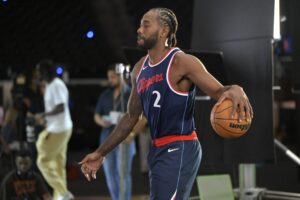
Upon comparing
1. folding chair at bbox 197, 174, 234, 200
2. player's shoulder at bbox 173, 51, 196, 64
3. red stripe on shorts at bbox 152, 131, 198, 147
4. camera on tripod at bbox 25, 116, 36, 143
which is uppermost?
player's shoulder at bbox 173, 51, 196, 64

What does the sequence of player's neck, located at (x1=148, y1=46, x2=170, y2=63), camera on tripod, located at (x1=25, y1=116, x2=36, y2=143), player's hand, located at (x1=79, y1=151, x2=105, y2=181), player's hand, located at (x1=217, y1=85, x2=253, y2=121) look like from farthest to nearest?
1. camera on tripod, located at (x1=25, y1=116, x2=36, y2=143)
2. player's hand, located at (x1=79, y1=151, x2=105, y2=181)
3. player's neck, located at (x1=148, y1=46, x2=170, y2=63)
4. player's hand, located at (x1=217, y1=85, x2=253, y2=121)

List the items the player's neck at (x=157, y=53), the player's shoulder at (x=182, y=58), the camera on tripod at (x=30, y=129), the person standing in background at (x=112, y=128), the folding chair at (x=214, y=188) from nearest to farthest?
the player's shoulder at (x=182, y=58)
the player's neck at (x=157, y=53)
the folding chair at (x=214, y=188)
the person standing in background at (x=112, y=128)
the camera on tripod at (x=30, y=129)

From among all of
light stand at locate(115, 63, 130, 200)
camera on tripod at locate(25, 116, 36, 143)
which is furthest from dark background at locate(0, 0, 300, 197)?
camera on tripod at locate(25, 116, 36, 143)

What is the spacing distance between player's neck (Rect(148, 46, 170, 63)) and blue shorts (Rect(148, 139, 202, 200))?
516 millimetres

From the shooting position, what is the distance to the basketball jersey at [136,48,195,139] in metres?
4.07

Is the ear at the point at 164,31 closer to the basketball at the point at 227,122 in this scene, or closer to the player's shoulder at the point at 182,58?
the player's shoulder at the point at 182,58

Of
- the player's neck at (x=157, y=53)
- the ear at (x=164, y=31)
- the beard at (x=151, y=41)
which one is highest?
the ear at (x=164, y=31)

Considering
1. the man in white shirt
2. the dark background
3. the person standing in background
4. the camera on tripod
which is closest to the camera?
the dark background

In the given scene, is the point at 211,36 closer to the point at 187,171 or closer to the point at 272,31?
the point at 272,31

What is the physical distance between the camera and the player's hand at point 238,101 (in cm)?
372

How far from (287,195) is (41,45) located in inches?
329

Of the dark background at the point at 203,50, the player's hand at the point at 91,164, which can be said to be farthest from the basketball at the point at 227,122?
the dark background at the point at 203,50

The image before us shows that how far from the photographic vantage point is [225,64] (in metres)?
6.15

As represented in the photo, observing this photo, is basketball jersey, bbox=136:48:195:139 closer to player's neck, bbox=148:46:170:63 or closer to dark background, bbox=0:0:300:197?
player's neck, bbox=148:46:170:63
